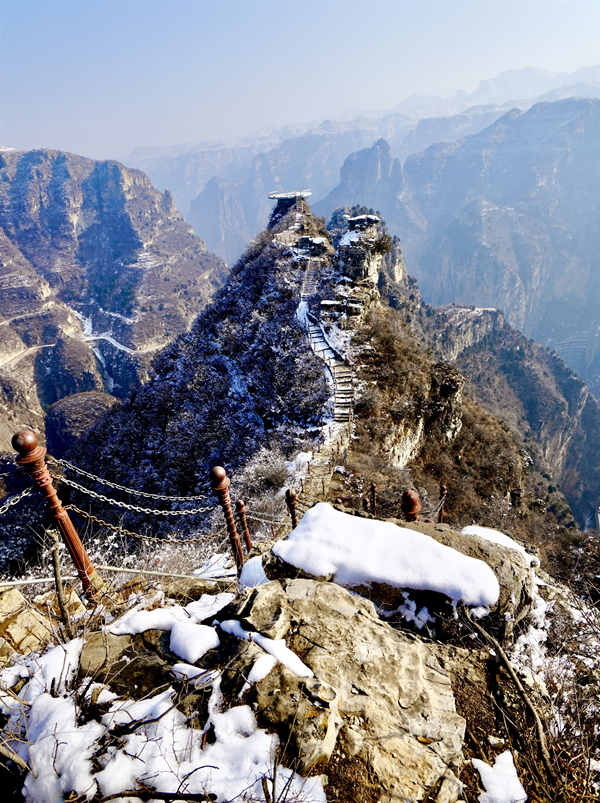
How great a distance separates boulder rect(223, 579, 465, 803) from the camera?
2.65 meters

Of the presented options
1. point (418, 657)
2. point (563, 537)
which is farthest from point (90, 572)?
point (563, 537)

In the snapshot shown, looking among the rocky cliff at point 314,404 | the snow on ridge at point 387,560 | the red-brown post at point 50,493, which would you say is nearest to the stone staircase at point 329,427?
the rocky cliff at point 314,404

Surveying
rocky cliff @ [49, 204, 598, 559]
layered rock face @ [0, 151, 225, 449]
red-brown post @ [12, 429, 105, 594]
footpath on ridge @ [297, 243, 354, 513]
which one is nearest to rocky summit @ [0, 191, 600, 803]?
red-brown post @ [12, 429, 105, 594]

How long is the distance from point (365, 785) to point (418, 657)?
1.31m

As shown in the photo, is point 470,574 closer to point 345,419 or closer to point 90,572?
point 90,572

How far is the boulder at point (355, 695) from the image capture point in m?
2.65

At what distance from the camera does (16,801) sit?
94.0 inches

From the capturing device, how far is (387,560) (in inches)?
189

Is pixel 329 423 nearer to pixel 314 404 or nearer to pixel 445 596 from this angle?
pixel 314 404

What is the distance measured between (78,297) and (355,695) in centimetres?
17876

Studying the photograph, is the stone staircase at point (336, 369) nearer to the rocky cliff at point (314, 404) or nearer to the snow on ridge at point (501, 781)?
the rocky cliff at point (314, 404)

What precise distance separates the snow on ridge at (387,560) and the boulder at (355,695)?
65 centimetres

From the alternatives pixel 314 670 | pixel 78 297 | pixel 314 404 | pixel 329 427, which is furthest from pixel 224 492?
pixel 78 297

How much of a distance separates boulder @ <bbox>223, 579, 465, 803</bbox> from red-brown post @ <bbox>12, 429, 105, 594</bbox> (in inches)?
115
